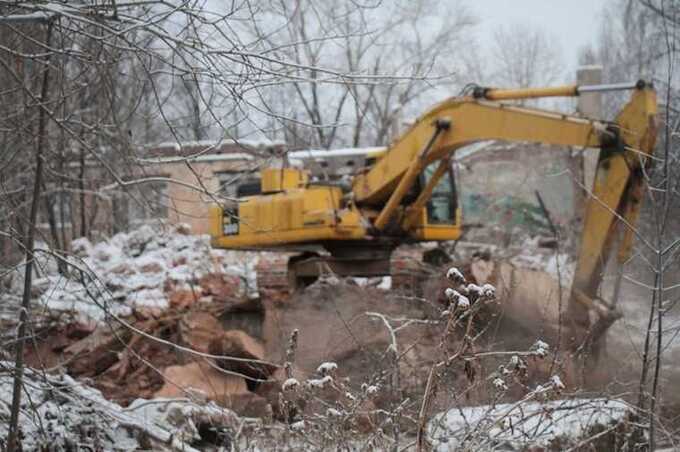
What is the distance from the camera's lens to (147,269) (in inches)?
620

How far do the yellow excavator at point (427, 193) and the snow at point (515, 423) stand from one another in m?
4.33

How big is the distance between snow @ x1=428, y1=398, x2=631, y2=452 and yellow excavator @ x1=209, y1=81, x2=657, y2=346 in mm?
4335

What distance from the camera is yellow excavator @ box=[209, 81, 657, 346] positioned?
1049 cm

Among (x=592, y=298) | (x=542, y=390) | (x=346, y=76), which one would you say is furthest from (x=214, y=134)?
(x=592, y=298)

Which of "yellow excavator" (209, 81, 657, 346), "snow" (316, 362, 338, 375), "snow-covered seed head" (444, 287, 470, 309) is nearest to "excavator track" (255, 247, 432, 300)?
"yellow excavator" (209, 81, 657, 346)

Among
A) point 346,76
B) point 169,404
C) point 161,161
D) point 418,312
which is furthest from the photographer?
point 418,312

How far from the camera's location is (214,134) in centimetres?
554

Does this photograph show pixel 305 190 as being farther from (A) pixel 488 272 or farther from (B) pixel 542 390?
(B) pixel 542 390

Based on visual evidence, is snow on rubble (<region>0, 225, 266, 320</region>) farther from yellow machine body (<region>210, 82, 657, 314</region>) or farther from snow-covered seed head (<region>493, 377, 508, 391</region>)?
snow-covered seed head (<region>493, 377, 508, 391</region>)

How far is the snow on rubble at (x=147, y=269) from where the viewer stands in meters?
12.0

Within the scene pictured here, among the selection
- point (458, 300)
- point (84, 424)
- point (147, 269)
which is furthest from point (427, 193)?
point (458, 300)

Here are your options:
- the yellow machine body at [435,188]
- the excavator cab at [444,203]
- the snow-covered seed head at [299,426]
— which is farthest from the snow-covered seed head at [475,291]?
the excavator cab at [444,203]

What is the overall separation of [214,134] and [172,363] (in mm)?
5575

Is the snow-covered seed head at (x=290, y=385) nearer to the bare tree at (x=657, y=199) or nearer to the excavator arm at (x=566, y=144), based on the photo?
the bare tree at (x=657, y=199)
